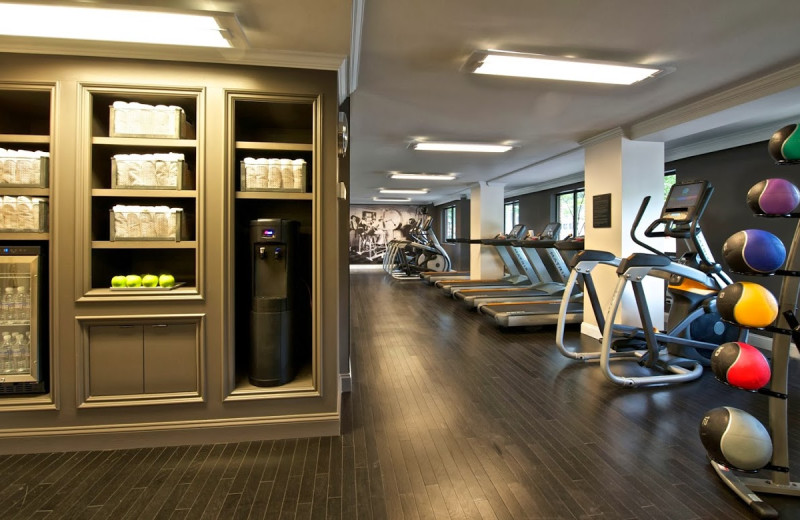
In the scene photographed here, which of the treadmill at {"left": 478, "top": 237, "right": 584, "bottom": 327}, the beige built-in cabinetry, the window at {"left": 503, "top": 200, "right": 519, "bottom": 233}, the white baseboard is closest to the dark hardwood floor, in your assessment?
the white baseboard

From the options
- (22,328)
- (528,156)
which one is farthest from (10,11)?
(528,156)

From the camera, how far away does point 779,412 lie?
6.70 ft

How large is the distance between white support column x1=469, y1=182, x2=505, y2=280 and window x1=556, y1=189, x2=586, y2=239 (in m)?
1.28

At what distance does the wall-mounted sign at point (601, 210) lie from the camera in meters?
4.89

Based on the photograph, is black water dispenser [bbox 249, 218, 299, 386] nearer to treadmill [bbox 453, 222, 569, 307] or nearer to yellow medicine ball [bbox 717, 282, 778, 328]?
yellow medicine ball [bbox 717, 282, 778, 328]

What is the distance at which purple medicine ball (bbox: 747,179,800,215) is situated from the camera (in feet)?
6.63

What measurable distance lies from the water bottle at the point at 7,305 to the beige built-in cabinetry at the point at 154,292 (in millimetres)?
230

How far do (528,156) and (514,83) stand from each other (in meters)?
3.23

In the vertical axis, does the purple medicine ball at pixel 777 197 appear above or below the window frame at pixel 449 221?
below

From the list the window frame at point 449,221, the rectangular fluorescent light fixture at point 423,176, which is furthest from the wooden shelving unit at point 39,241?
the window frame at point 449,221

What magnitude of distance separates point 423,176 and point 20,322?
6.92 m

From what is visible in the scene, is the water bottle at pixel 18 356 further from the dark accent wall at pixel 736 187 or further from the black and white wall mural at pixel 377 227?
the black and white wall mural at pixel 377 227

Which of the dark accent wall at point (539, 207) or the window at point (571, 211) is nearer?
the window at point (571, 211)

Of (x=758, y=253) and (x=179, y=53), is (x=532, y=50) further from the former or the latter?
(x=179, y=53)
